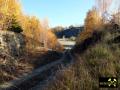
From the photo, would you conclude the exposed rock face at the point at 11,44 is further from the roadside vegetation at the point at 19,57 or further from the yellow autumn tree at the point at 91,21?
the yellow autumn tree at the point at 91,21

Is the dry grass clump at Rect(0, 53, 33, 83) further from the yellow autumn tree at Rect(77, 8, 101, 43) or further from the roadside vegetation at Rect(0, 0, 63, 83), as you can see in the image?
the yellow autumn tree at Rect(77, 8, 101, 43)

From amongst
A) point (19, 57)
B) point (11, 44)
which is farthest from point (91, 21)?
point (19, 57)

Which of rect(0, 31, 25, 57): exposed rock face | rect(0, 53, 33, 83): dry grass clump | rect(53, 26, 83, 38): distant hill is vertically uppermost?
rect(53, 26, 83, 38): distant hill

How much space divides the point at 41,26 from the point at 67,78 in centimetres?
6768

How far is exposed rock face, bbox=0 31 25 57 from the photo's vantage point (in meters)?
36.0

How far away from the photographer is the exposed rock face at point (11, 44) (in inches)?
1419

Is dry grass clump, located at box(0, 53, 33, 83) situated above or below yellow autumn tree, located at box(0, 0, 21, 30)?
below

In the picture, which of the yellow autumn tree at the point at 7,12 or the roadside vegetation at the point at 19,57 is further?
the yellow autumn tree at the point at 7,12

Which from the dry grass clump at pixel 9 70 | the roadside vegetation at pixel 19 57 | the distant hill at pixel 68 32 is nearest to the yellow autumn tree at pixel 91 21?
the roadside vegetation at pixel 19 57

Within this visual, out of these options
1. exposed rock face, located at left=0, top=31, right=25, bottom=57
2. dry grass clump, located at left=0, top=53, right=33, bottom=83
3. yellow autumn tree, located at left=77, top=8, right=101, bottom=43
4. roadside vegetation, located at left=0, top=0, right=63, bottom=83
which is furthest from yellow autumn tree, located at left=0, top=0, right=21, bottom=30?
yellow autumn tree, located at left=77, top=8, right=101, bottom=43

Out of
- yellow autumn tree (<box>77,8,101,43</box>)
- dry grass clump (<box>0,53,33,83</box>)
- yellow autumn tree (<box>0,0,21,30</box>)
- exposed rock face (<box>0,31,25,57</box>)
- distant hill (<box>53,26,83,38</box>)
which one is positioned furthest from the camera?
distant hill (<box>53,26,83,38</box>)

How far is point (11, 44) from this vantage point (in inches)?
1526

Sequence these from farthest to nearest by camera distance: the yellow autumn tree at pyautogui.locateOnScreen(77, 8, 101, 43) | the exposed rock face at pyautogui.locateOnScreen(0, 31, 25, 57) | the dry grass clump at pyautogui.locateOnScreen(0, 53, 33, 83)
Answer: the yellow autumn tree at pyautogui.locateOnScreen(77, 8, 101, 43) < the exposed rock face at pyautogui.locateOnScreen(0, 31, 25, 57) < the dry grass clump at pyautogui.locateOnScreen(0, 53, 33, 83)

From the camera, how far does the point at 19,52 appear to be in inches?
1561
